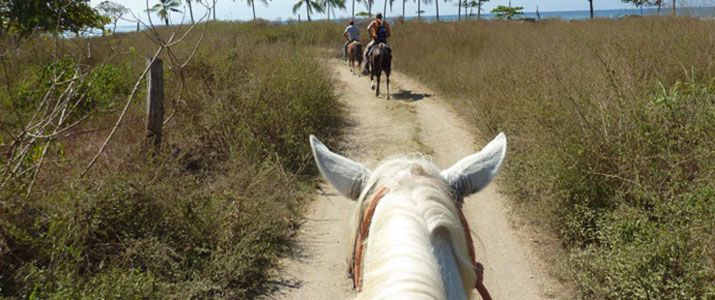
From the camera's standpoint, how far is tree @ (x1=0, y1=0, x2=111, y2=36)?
182 inches

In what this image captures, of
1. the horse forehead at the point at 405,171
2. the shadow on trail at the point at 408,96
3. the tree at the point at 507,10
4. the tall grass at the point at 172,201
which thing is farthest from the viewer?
the tree at the point at 507,10

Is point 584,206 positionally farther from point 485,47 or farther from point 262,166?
point 485,47

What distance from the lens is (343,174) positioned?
4.77ft

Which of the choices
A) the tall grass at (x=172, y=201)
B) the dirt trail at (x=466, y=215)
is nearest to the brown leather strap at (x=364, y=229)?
the dirt trail at (x=466, y=215)

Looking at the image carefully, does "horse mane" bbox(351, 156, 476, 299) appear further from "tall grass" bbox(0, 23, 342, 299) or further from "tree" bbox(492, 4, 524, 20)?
"tree" bbox(492, 4, 524, 20)

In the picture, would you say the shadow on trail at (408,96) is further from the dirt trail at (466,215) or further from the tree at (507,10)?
the tree at (507,10)

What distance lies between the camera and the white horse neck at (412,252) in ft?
2.87

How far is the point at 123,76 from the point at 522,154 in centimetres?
652

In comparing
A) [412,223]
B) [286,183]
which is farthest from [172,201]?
[412,223]

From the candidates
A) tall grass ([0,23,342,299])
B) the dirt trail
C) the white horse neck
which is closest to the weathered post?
tall grass ([0,23,342,299])

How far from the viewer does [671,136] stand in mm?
3199

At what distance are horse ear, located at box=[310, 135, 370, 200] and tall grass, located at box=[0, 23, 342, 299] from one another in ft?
6.47

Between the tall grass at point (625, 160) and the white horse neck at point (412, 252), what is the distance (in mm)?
2337

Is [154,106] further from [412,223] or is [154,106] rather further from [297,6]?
[297,6]
